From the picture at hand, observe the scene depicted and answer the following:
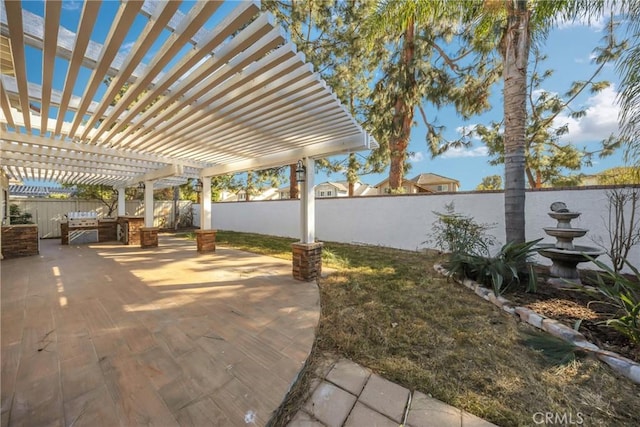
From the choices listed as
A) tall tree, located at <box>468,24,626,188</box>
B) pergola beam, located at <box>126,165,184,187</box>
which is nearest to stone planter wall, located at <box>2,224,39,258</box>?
pergola beam, located at <box>126,165,184,187</box>

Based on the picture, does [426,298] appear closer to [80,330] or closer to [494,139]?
[80,330]

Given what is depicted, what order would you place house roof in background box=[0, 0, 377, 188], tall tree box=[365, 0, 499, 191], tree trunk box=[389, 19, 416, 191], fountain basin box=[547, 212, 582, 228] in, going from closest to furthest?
house roof in background box=[0, 0, 377, 188]
fountain basin box=[547, 212, 582, 228]
tall tree box=[365, 0, 499, 191]
tree trunk box=[389, 19, 416, 191]

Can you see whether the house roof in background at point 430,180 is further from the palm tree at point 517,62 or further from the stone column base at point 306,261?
the stone column base at point 306,261

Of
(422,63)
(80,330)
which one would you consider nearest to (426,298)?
(80,330)

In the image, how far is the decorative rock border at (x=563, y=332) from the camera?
205 cm

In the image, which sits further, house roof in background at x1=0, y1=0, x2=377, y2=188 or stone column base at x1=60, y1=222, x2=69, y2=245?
stone column base at x1=60, y1=222, x2=69, y2=245

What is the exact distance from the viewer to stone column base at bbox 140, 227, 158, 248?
798cm

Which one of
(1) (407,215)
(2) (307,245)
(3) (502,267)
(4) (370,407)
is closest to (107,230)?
(2) (307,245)

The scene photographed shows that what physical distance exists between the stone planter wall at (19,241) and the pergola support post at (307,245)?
315 inches

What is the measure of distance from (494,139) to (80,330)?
12.8 metres

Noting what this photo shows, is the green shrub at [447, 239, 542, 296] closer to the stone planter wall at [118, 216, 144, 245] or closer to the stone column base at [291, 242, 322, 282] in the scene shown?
the stone column base at [291, 242, 322, 282]

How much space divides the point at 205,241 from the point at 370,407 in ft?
22.7

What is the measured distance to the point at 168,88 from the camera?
2949 mm

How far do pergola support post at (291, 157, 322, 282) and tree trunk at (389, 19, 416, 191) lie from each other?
5.07 metres
